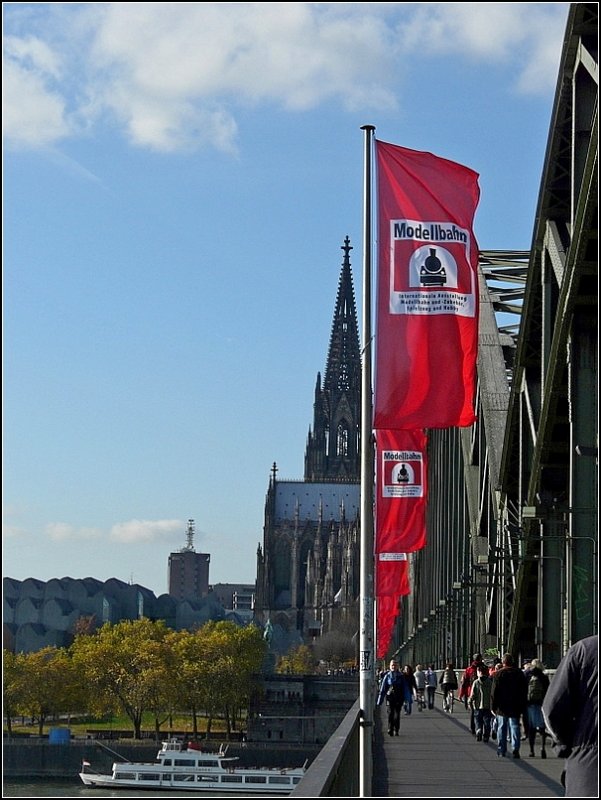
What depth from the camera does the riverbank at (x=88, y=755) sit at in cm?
9831

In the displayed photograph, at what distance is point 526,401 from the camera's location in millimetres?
31656

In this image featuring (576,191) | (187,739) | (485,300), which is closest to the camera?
(576,191)

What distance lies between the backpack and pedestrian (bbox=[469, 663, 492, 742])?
281 centimetres

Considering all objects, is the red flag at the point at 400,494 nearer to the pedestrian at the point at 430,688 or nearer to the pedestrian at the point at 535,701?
the pedestrian at the point at 535,701

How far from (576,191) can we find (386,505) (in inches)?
246

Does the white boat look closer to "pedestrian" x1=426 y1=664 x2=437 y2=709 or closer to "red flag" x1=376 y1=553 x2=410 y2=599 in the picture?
"pedestrian" x1=426 y1=664 x2=437 y2=709

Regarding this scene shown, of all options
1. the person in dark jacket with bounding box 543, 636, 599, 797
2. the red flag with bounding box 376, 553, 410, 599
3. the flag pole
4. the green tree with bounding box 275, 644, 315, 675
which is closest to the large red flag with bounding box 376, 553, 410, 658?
the red flag with bounding box 376, 553, 410, 599

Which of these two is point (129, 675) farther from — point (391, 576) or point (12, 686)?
point (391, 576)

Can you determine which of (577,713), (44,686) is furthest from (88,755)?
(577,713)

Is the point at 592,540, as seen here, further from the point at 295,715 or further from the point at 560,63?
the point at 295,715

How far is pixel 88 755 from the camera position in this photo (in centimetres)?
10156

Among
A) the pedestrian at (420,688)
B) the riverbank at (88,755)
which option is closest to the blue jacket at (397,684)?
the pedestrian at (420,688)

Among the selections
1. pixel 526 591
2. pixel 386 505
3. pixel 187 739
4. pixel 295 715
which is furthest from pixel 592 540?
pixel 295 715

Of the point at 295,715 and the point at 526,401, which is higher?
the point at 526,401
